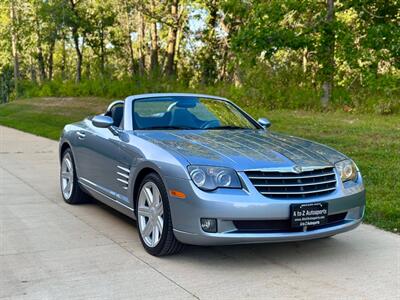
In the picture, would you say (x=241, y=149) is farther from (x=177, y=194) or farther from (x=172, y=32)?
(x=172, y=32)

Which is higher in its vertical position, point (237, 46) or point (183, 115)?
point (237, 46)

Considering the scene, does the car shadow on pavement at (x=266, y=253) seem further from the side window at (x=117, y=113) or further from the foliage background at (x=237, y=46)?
the foliage background at (x=237, y=46)

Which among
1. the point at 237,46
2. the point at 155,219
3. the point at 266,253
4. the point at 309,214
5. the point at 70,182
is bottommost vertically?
the point at 266,253

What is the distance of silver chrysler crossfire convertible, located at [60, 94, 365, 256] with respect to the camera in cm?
425

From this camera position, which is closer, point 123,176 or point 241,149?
point 241,149

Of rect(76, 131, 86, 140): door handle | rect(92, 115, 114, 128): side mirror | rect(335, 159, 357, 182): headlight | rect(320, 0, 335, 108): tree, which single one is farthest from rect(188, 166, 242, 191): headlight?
rect(320, 0, 335, 108): tree

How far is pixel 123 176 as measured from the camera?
5289mm

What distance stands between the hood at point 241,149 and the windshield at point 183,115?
0.78ft

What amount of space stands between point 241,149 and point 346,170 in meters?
0.97

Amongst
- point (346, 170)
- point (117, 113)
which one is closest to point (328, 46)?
point (117, 113)

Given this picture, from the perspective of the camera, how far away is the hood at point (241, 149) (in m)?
4.42

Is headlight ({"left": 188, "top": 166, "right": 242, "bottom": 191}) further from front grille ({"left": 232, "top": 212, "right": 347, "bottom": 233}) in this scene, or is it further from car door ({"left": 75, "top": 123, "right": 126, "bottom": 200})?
car door ({"left": 75, "top": 123, "right": 126, "bottom": 200})

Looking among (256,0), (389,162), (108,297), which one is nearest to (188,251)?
(108,297)

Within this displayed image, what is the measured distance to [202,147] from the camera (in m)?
4.75
